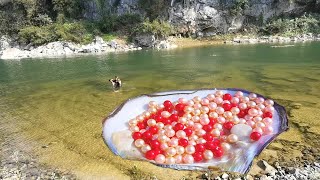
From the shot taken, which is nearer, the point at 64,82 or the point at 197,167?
the point at 197,167

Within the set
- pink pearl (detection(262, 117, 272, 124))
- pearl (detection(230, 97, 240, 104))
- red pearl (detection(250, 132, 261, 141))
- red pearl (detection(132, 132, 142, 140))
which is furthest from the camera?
pearl (detection(230, 97, 240, 104))

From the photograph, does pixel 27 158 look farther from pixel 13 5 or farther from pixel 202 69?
pixel 13 5

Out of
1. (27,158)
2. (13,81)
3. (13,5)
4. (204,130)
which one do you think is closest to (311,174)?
(204,130)

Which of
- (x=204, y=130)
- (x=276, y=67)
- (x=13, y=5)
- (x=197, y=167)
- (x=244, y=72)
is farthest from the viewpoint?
(x=13, y=5)

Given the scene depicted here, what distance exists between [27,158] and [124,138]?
8.04ft

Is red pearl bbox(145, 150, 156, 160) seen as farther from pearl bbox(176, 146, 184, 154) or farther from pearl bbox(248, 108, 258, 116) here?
pearl bbox(248, 108, 258, 116)

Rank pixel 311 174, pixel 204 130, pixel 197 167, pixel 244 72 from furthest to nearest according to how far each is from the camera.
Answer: pixel 244 72
pixel 204 130
pixel 197 167
pixel 311 174

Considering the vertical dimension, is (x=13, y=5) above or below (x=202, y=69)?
above

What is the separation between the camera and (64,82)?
18.6 m

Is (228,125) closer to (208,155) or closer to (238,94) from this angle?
(208,155)

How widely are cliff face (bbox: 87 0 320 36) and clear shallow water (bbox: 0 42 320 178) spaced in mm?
23987

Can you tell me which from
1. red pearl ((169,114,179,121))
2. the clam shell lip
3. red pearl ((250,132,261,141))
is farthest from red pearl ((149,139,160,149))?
red pearl ((250,132,261,141))

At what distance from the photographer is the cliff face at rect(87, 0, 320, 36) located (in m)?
45.5

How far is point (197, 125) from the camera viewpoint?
27.8ft
